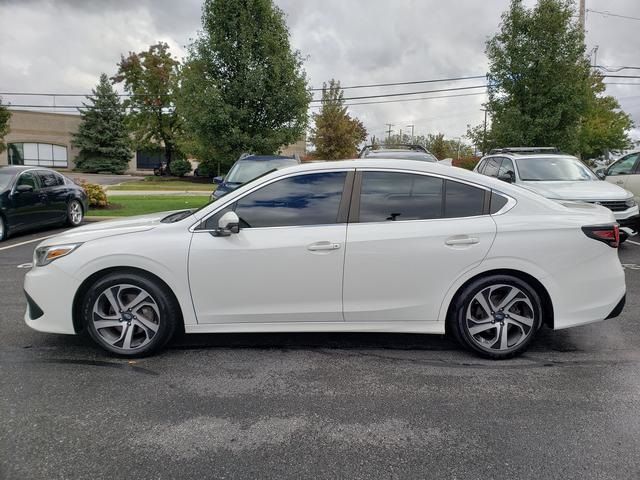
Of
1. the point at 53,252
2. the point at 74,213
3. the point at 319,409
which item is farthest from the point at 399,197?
the point at 74,213

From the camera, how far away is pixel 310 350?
430cm

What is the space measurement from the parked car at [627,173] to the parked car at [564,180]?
970mm

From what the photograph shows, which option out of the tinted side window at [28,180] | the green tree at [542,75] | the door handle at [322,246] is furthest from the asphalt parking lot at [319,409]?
the green tree at [542,75]

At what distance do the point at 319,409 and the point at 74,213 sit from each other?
1074 centimetres

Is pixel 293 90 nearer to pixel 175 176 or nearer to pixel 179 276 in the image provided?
pixel 179 276

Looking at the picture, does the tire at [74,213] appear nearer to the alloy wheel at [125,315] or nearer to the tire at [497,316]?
the alloy wheel at [125,315]

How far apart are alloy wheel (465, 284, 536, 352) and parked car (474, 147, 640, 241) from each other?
4491 mm

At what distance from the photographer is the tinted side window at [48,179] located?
11070 millimetres

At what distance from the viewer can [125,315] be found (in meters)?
4.02

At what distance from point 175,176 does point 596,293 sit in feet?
140

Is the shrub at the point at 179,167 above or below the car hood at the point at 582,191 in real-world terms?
above

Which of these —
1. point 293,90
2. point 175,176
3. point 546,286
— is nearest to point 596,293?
point 546,286

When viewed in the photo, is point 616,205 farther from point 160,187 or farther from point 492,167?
point 160,187

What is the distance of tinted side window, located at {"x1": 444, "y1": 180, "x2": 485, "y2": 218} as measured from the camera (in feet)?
13.1
